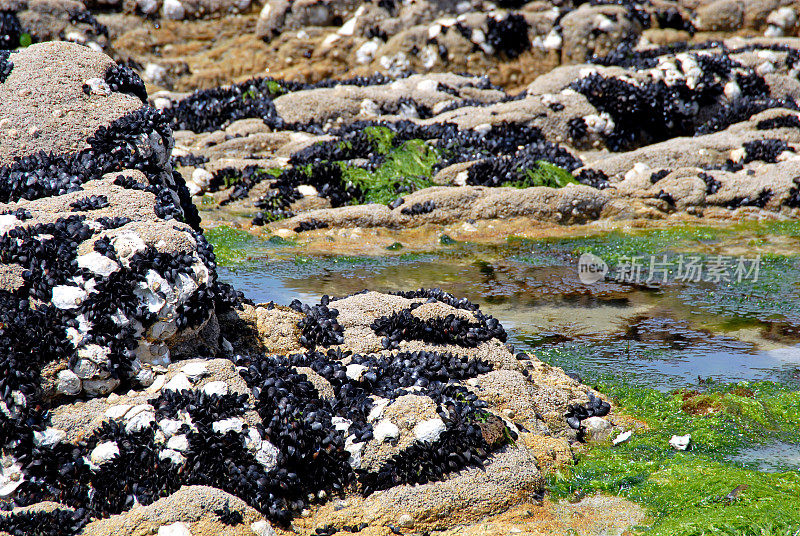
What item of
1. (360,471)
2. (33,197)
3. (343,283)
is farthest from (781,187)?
(33,197)

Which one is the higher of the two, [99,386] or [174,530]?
[99,386]

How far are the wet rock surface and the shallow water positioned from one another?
41.3 inches

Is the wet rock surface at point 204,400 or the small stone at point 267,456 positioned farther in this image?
the small stone at point 267,456

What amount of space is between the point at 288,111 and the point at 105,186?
8543 mm

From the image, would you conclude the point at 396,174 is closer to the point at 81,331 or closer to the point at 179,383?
the point at 179,383

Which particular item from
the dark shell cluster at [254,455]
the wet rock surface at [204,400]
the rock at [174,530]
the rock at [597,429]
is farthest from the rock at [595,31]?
the rock at [174,530]

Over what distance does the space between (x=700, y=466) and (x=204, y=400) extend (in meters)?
3.28

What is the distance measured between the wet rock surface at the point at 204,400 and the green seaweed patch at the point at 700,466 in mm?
326

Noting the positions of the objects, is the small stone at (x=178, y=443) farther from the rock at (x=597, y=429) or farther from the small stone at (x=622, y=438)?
the small stone at (x=622, y=438)

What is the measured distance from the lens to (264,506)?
4.05 m

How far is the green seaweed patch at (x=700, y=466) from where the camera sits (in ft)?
13.2

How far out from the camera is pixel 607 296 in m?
8.11

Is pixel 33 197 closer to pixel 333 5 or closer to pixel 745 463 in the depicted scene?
pixel 745 463

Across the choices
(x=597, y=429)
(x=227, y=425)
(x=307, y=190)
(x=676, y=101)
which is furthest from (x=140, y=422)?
(x=676, y=101)
